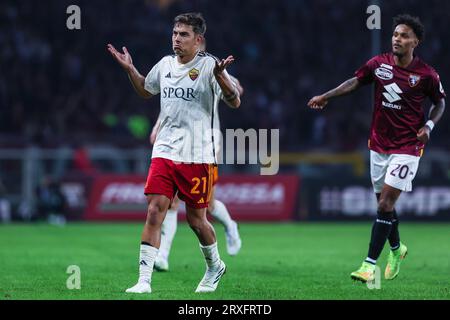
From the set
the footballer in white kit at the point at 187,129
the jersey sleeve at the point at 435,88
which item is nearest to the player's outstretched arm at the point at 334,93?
the jersey sleeve at the point at 435,88

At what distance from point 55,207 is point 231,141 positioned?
5.54 meters

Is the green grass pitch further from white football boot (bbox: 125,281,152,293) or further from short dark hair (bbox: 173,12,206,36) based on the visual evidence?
short dark hair (bbox: 173,12,206,36)

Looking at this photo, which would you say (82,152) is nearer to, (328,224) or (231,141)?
(231,141)

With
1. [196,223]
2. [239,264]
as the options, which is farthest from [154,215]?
[239,264]

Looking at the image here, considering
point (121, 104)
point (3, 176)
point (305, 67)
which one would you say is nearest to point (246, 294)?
point (3, 176)

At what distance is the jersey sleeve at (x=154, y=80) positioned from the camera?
9.35m

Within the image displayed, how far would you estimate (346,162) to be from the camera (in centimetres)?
2736

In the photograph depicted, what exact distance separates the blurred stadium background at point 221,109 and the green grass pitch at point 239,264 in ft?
8.74

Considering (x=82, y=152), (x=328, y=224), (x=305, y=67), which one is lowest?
(x=328, y=224)

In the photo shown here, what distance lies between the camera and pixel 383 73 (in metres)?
10.4

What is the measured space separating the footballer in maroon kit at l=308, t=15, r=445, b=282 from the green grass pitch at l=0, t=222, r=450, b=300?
0.95 meters

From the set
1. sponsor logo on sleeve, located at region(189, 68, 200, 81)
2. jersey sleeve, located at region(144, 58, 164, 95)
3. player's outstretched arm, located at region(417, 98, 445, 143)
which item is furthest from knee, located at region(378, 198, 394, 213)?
jersey sleeve, located at region(144, 58, 164, 95)
